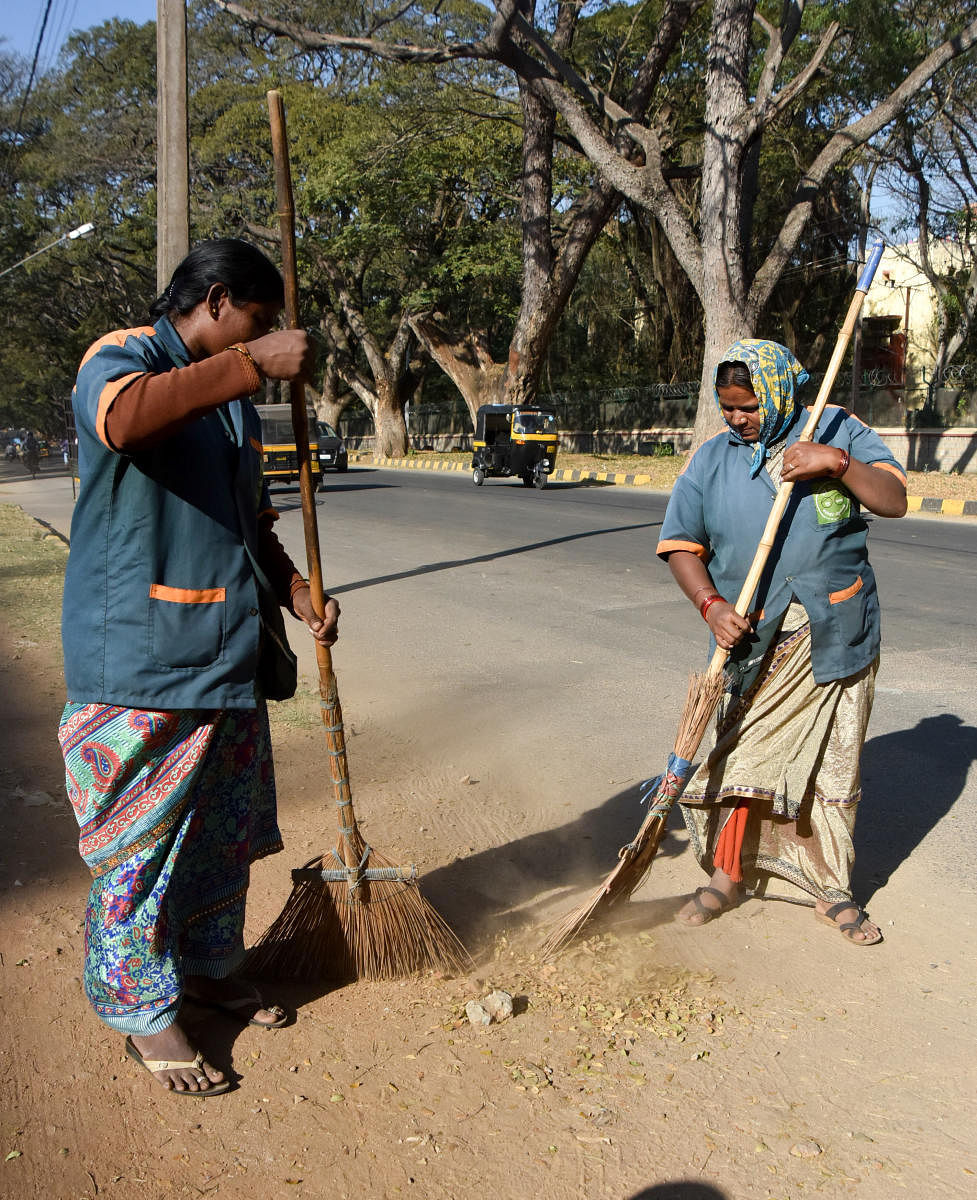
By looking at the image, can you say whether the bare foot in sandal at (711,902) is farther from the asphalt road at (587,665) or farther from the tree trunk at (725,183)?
the tree trunk at (725,183)

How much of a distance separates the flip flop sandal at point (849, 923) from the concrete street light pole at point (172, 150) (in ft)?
20.0

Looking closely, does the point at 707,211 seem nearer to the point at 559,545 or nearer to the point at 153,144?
the point at 559,545

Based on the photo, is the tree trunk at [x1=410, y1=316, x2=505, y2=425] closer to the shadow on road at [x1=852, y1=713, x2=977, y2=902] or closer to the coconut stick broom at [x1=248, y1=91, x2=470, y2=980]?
the shadow on road at [x1=852, y1=713, x2=977, y2=902]

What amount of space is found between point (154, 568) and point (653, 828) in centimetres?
162

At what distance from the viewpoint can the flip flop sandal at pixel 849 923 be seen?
314cm

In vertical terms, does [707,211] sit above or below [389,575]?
above

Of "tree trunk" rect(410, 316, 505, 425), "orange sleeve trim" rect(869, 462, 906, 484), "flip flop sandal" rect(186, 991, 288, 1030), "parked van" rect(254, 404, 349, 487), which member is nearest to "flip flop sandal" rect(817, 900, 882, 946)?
"orange sleeve trim" rect(869, 462, 906, 484)

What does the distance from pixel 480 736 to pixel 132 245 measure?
1461 inches

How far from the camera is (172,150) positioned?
755 centimetres

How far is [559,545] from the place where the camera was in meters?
12.1

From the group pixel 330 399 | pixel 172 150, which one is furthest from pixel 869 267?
pixel 330 399

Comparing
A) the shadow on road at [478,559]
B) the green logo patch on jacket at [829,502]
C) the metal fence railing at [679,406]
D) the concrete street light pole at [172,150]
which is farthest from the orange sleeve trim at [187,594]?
the metal fence railing at [679,406]

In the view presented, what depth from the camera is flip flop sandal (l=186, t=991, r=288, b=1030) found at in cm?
271

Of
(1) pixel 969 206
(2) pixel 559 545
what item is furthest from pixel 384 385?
Result: (2) pixel 559 545
